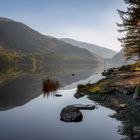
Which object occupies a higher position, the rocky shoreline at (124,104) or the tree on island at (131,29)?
the tree on island at (131,29)

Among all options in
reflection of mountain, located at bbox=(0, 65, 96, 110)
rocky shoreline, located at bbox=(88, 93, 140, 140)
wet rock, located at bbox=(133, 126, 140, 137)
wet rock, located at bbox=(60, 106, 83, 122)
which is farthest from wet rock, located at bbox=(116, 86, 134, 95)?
wet rock, located at bbox=(133, 126, 140, 137)

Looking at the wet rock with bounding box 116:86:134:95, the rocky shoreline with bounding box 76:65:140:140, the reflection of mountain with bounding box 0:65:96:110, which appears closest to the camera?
the rocky shoreline with bounding box 76:65:140:140

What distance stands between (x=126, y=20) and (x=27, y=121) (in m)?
46.4

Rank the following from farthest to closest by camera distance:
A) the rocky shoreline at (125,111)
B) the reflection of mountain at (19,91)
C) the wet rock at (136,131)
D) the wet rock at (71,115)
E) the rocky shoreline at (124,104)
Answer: the reflection of mountain at (19,91) < the wet rock at (71,115) < the rocky shoreline at (124,104) < the rocky shoreline at (125,111) < the wet rock at (136,131)

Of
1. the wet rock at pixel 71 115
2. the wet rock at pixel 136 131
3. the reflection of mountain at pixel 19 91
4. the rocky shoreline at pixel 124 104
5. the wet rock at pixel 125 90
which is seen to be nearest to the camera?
the wet rock at pixel 136 131

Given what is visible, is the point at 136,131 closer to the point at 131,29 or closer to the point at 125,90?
the point at 125,90

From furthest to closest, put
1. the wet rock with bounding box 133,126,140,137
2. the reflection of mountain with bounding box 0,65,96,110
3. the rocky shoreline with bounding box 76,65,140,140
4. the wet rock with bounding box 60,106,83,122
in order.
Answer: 1. the reflection of mountain with bounding box 0,65,96,110
2. the wet rock with bounding box 60,106,83,122
3. the rocky shoreline with bounding box 76,65,140,140
4. the wet rock with bounding box 133,126,140,137

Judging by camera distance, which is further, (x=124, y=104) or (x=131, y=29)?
(x=131, y=29)

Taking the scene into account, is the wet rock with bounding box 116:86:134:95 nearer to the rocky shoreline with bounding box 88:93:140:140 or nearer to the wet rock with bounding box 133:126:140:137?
the rocky shoreline with bounding box 88:93:140:140

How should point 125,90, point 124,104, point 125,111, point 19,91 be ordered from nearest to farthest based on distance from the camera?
point 125,111, point 124,104, point 125,90, point 19,91

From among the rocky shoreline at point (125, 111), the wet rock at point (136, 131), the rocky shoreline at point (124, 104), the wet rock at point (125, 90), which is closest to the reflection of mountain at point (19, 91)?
the rocky shoreline at point (124, 104)

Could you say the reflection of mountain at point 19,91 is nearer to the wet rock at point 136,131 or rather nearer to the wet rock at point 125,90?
the wet rock at point 125,90

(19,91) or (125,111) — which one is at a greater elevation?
(125,111)

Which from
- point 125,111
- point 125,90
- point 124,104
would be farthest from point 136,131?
point 125,90
